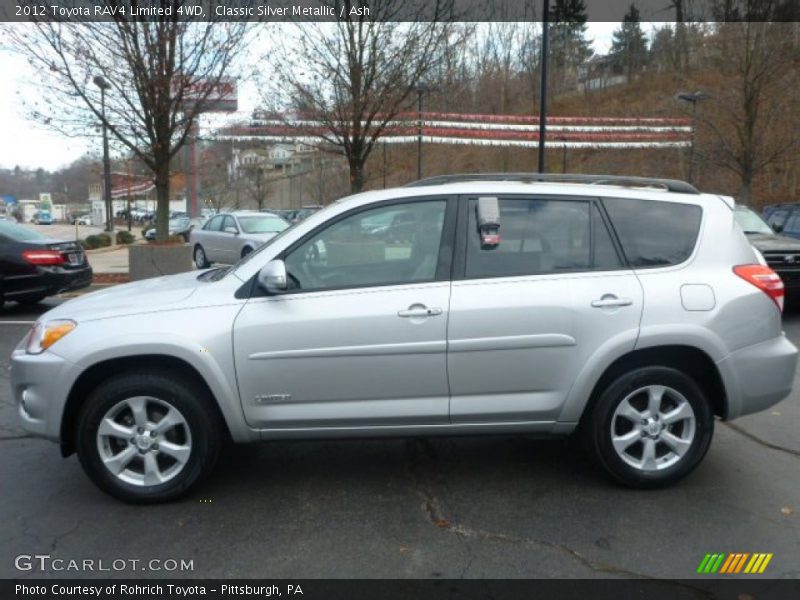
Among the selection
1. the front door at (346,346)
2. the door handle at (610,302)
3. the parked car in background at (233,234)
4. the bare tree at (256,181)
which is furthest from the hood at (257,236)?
the bare tree at (256,181)

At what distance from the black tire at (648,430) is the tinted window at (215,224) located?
1525cm

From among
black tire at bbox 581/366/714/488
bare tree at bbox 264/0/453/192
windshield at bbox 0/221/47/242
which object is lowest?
black tire at bbox 581/366/714/488

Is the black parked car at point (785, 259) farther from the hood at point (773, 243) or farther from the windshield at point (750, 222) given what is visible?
the windshield at point (750, 222)

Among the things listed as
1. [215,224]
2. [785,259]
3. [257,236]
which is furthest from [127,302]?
[215,224]

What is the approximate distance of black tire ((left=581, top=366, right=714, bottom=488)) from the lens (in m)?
3.75

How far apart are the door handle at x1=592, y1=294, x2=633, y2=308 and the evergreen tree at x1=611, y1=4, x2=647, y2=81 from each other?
72.5 meters

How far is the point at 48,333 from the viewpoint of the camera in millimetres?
3662

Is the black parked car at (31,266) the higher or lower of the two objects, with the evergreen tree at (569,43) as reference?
lower

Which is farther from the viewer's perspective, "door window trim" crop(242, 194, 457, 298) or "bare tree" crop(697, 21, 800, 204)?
"bare tree" crop(697, 21, 800, 204)

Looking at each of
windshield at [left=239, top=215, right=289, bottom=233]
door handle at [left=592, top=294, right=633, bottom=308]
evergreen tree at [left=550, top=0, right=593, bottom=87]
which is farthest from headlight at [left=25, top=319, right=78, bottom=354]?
evergreen tree at [left=550, top=0, right=593, bottom=87]

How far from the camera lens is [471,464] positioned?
169 inches

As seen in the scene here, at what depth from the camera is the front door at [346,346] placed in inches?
140

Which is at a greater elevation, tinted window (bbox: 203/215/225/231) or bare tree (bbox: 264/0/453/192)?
bare tree (bbox: 264/0/453/192)

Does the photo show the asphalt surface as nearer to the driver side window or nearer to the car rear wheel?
the driver side window
